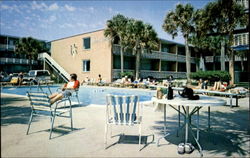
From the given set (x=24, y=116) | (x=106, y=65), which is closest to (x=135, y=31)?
(x=106, y=65)

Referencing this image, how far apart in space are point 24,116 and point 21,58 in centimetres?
3664

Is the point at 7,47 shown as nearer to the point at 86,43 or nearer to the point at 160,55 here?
the point at 86,43

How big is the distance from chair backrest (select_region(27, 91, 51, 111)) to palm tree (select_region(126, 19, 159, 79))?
21.8 metres

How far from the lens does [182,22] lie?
26344 mm

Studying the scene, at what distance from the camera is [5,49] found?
38000 mm

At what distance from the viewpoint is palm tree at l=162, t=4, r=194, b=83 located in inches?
1022

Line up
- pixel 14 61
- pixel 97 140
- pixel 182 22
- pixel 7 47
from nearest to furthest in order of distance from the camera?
pixel 97 140 → pixel 182 22 → pixel 14 61 → pixel 7 47

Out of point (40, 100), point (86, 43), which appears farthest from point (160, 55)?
point (40, 100)

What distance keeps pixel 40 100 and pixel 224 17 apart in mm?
21418

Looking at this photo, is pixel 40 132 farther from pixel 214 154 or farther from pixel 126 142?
pixel 214 154

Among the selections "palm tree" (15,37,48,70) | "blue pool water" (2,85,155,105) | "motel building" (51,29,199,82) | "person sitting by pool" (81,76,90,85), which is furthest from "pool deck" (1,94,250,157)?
"palm tree" (15,37,48,70)

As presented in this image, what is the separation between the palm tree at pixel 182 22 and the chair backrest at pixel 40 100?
2346 cm

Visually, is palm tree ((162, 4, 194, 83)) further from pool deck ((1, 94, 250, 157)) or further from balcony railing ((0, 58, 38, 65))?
balcony railing ((0, 58, 38, 65))

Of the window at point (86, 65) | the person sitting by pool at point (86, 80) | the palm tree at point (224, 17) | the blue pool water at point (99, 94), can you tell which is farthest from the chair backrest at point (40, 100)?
the window at point (86, 65)
